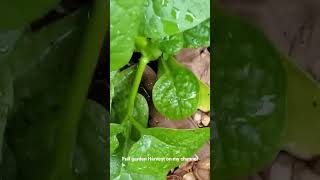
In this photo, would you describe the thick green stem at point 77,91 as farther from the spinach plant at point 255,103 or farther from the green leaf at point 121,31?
the spinach plant at point 255,103

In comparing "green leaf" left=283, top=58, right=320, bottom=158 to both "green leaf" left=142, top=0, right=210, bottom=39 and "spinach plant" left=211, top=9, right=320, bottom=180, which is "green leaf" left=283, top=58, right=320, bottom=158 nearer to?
"spinach plant" left=211, top=9, right=320, bottom=180

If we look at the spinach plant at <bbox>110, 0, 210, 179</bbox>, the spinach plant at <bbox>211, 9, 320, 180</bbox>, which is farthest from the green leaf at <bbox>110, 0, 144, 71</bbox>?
the spinach plant at <bbox>211, 9, 320, 180</bbox>

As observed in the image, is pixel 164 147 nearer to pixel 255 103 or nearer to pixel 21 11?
pixel 255 103

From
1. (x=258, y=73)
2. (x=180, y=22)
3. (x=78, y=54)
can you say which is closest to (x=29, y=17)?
(x=78, y=54)

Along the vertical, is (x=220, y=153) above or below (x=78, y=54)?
below

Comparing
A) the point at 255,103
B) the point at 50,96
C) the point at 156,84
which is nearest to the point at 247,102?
the point at 255,103

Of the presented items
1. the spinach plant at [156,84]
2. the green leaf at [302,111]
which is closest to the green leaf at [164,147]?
the spinach plant at [156,84]

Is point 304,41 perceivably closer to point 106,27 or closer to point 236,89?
point 236,89
